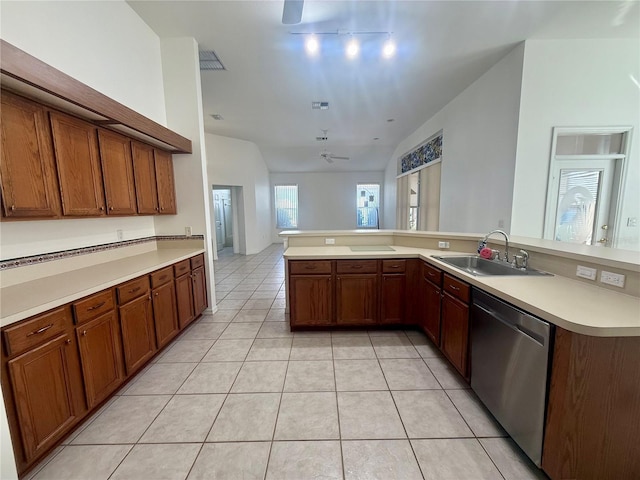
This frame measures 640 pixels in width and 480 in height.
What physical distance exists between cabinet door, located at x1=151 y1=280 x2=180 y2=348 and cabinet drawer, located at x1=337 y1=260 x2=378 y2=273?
1753mm

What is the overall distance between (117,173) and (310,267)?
→ 2.06m

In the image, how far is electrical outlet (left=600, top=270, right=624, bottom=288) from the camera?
1.41m

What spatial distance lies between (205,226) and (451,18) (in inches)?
143

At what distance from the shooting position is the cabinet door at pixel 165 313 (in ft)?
7.77

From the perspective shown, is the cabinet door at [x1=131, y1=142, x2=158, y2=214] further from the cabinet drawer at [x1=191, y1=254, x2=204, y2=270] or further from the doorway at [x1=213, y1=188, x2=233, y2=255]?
the doorway at [x1=213, y1=188, x2=233, y2=255]

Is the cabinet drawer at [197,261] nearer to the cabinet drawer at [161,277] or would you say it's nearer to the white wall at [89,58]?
the cabinet drawer at [161,277]

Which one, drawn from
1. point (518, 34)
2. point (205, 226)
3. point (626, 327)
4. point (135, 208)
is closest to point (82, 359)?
point (135, 208)

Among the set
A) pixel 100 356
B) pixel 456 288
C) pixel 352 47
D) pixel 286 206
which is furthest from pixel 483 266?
pixel 286 206

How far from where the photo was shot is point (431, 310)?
246cm

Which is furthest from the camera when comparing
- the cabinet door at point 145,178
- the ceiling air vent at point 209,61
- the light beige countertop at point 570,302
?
the ceiling air vent at point 209,61

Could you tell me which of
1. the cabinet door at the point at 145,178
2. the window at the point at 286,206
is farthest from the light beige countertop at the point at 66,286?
the window at the point at 286,206

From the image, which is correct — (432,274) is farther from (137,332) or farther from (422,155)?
(422,155)

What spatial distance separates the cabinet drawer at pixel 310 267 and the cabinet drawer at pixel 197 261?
4.11ft

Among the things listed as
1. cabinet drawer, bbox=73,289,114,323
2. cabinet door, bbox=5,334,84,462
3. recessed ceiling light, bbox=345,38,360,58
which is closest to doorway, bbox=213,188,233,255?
recessed ceiling light, bbox=345,38,360,58
